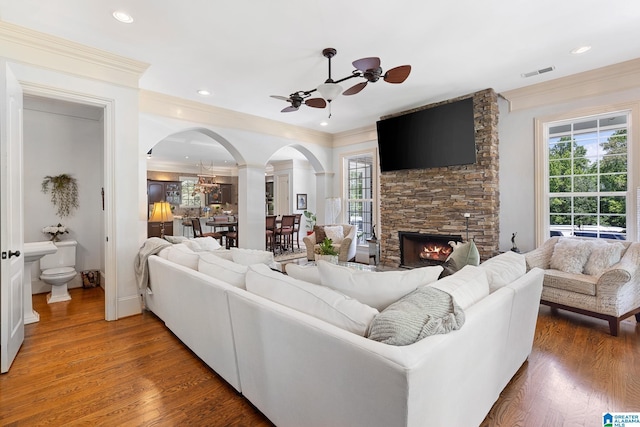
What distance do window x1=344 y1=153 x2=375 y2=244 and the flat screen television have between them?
3.32 feet

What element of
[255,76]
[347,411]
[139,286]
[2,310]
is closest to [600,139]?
[255,76]

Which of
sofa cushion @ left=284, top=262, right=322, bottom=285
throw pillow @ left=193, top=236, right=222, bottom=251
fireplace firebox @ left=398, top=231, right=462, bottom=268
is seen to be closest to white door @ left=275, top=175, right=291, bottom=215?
fireplace firebox @ left=398, top=231, right=462, bottom=268

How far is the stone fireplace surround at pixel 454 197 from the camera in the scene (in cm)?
461

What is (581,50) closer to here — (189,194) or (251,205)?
(251,205)

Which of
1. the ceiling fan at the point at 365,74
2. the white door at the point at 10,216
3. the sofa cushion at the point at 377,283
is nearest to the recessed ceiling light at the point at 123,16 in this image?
the white door at the point at 10,216

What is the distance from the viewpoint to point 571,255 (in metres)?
3.49

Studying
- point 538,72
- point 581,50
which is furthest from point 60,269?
point 581,50

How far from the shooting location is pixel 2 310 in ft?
7.48

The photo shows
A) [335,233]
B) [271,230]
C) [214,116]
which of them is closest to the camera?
[214,116]

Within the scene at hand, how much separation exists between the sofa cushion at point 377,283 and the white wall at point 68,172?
4795 mm

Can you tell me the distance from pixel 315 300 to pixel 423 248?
14.5 feet

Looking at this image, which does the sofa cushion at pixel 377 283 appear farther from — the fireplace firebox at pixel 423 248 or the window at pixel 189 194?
the window at pixel 189 194

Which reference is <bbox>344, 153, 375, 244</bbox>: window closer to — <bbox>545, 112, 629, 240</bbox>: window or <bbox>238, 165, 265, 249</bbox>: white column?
<bbox>238, 165, 265, 249</bbox>: white column

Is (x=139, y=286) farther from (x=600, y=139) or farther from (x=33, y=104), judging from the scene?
(x=600, y=139)
